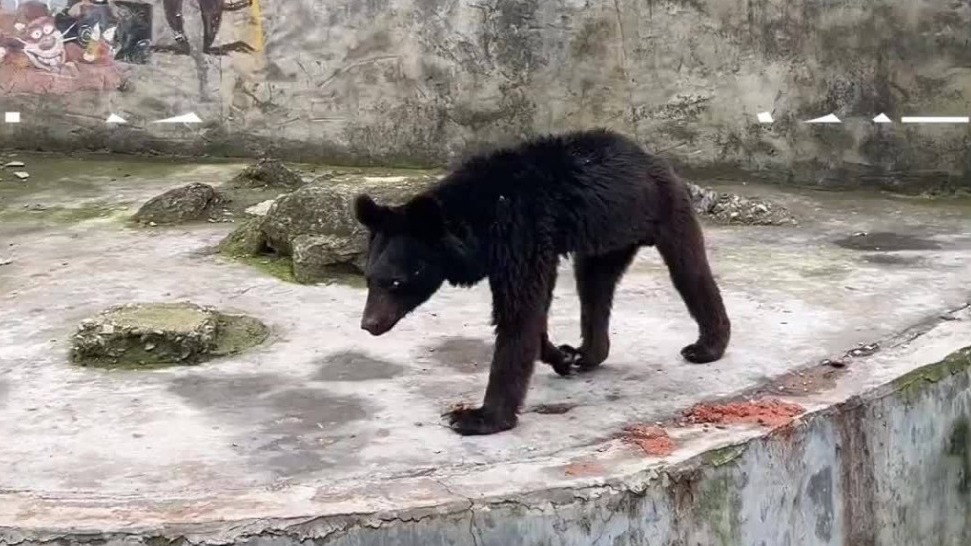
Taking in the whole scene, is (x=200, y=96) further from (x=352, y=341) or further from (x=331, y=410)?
(x=331, y=410)

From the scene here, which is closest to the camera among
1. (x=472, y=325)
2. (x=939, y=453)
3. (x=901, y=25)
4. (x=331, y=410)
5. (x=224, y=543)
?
(x=224, y=543)

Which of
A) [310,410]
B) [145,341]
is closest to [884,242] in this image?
[310,410]

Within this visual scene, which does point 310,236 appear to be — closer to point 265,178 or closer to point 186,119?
point 265,178

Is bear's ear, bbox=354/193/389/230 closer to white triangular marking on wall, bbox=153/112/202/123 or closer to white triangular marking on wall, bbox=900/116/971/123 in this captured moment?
white triangular marking on wall, bbox=900/116/971/123

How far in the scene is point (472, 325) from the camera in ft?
17.8

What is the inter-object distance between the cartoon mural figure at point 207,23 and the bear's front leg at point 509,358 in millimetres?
6301

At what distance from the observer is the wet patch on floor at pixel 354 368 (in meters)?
4.70

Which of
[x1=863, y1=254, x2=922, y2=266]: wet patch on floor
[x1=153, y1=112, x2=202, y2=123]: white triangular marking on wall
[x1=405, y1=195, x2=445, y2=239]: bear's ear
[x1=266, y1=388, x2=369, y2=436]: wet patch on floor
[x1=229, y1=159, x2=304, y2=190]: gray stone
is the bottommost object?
[x1=863, y1=254, x2=922, y2=266]: wet patch on floor

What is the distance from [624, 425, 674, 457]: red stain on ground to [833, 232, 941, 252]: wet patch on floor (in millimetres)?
3164

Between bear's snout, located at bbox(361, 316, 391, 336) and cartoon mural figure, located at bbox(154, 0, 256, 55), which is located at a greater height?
cartoon mural figure, located at bbox(154, 0, 256, 55)

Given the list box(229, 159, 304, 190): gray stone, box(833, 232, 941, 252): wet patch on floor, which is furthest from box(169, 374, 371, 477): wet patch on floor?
box(229, 159, 304, 190): gray stone

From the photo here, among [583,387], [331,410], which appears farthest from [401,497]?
[583,387]

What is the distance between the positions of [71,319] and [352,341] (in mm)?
1333

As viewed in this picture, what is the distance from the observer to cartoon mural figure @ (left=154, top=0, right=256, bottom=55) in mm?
9688
